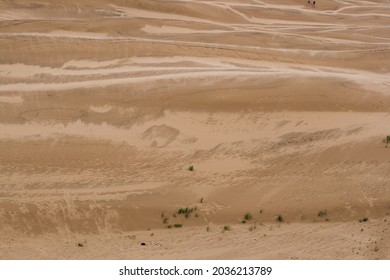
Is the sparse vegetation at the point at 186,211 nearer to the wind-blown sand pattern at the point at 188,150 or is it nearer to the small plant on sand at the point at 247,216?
the wind-blown sand pattern at the point at 188,150

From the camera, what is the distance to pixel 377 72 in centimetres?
1742

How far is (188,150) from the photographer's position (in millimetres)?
11102

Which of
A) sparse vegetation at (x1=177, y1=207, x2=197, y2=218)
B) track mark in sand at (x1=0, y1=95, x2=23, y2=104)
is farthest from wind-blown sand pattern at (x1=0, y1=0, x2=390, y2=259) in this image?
sparse vegetation at (x1=177, y1=207, x2=197, y2=218)

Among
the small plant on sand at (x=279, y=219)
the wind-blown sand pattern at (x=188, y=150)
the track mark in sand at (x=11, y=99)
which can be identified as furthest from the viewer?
the track mark in sand at (x=11, y=99)

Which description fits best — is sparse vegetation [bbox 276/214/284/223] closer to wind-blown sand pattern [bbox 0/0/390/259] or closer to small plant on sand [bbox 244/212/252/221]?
wind-blown sand pattern [bbox 0/0/390/259]

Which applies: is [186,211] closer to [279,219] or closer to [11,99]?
[279,219]

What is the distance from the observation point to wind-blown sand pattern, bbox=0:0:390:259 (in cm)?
854

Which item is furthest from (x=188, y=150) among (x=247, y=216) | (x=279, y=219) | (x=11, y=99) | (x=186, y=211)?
(x=11, y=99)

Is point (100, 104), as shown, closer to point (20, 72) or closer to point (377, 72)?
point (20, 72)

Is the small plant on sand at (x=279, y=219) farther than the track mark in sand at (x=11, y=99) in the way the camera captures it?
No

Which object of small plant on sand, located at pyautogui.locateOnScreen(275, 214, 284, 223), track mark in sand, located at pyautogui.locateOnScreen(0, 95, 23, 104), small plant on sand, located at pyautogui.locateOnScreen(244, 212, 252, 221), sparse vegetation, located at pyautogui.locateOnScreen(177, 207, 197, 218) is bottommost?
small plant on sand, located at pyautogui.locateOnScreen(275, 214, 284, 223)

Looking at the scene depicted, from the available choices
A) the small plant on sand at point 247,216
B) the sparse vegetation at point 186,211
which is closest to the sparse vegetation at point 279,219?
the small plant on sand at point 247,216

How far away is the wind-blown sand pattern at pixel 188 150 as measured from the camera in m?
8.54

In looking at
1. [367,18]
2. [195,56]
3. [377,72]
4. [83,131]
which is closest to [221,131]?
[83,131]
